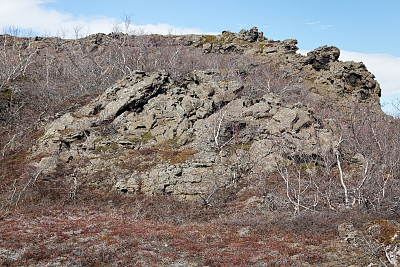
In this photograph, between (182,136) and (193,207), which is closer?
(193,207)

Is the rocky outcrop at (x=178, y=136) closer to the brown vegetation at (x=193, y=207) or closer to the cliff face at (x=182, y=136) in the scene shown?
the cliff face at (x=182, y=136)

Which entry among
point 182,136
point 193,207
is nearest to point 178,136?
point 182,136

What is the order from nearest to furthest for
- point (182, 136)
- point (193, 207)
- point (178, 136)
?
point (193, 207)
point (182, 136)
point (178, 136)

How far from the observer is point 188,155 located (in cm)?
2595

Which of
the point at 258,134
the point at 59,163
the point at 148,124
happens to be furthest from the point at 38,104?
the point at 258,134

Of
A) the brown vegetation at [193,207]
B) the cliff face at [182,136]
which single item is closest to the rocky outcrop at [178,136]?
the cliff face at [182,136]

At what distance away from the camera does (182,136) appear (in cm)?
2900

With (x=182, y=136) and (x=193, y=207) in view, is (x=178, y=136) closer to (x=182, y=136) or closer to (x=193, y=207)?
(x=182, y=136)

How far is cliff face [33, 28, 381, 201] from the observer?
2380cm

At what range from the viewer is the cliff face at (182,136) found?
23.8 m

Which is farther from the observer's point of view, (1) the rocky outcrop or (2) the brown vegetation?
(1) the rocky outcrop

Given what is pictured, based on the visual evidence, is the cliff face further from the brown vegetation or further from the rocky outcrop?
the brown vegetation

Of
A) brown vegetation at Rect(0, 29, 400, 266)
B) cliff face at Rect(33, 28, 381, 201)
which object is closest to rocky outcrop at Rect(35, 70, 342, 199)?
cliff face at Rect(33, 28, 381, 201)

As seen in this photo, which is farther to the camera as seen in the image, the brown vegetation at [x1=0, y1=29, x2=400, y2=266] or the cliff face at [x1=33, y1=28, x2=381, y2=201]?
the cliff face at [x1=33, y1=28, x2=381, y2=201]
